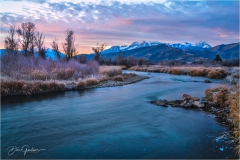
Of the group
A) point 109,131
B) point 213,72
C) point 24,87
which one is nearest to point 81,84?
point 24,87

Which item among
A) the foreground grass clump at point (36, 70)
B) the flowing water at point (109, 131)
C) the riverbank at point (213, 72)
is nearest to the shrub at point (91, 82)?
the foreground grass clump at point (36, 70)

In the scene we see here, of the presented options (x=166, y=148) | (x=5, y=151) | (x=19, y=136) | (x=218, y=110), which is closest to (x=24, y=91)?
(x=19, y=136)

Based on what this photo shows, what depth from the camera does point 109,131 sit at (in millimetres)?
7824

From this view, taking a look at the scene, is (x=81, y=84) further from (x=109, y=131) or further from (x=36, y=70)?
(x=109, y=131)

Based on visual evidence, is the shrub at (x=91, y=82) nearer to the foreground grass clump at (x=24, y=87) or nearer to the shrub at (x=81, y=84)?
the shrub at (x=81, y=84)

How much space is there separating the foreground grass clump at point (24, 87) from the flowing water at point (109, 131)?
2.11 meters

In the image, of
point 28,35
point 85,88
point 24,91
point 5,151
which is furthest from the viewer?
point 28,35

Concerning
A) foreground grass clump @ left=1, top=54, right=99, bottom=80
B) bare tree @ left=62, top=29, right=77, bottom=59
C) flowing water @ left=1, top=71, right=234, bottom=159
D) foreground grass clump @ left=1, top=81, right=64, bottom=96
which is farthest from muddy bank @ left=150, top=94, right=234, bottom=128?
bare tree @ left=62, top=29, right=77, bottom=59

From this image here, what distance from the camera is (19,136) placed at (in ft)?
23.6

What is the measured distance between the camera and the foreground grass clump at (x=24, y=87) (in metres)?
14.0

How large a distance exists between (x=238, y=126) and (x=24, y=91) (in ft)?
43.6

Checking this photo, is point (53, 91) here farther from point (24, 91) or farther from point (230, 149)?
point (230, 149)

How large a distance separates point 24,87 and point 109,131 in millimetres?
9521

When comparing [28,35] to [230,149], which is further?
[28,35]
